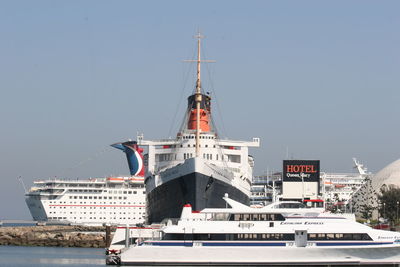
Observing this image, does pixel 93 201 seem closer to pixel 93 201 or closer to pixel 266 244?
pixel 93 201

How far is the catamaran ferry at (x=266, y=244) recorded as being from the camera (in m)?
48.2

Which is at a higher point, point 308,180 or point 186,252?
point 308,180

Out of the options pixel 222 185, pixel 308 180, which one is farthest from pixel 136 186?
pixel 222 185

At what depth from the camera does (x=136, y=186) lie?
485 ft

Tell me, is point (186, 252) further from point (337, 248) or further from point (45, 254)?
point (45, 254)

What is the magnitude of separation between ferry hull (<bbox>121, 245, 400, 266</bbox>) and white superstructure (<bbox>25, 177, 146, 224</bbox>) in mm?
94772

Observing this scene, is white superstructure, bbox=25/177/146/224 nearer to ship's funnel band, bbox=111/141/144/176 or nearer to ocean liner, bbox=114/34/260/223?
ship's funnel band, bbox=111/141/144/176

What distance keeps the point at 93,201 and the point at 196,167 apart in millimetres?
78212

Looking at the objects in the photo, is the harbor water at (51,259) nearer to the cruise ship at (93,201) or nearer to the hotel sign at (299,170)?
the hotel sign at (299,170)

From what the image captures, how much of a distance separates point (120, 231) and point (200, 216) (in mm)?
8599

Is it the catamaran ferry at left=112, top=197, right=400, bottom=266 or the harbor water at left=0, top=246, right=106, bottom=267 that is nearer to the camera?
the catamaran ferry at left=112, top=197, right=400, bottom=266

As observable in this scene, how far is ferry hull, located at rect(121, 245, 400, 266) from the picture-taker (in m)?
48.1

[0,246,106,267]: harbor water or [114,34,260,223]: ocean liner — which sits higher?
[114,34,260,223]: ocean liner

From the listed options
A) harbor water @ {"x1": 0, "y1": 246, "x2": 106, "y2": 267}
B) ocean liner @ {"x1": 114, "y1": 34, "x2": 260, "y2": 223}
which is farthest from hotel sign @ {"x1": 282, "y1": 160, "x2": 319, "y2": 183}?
harbor water @ {"x1": 0, "y1": 246, "x2": 106, "y2": 267}
